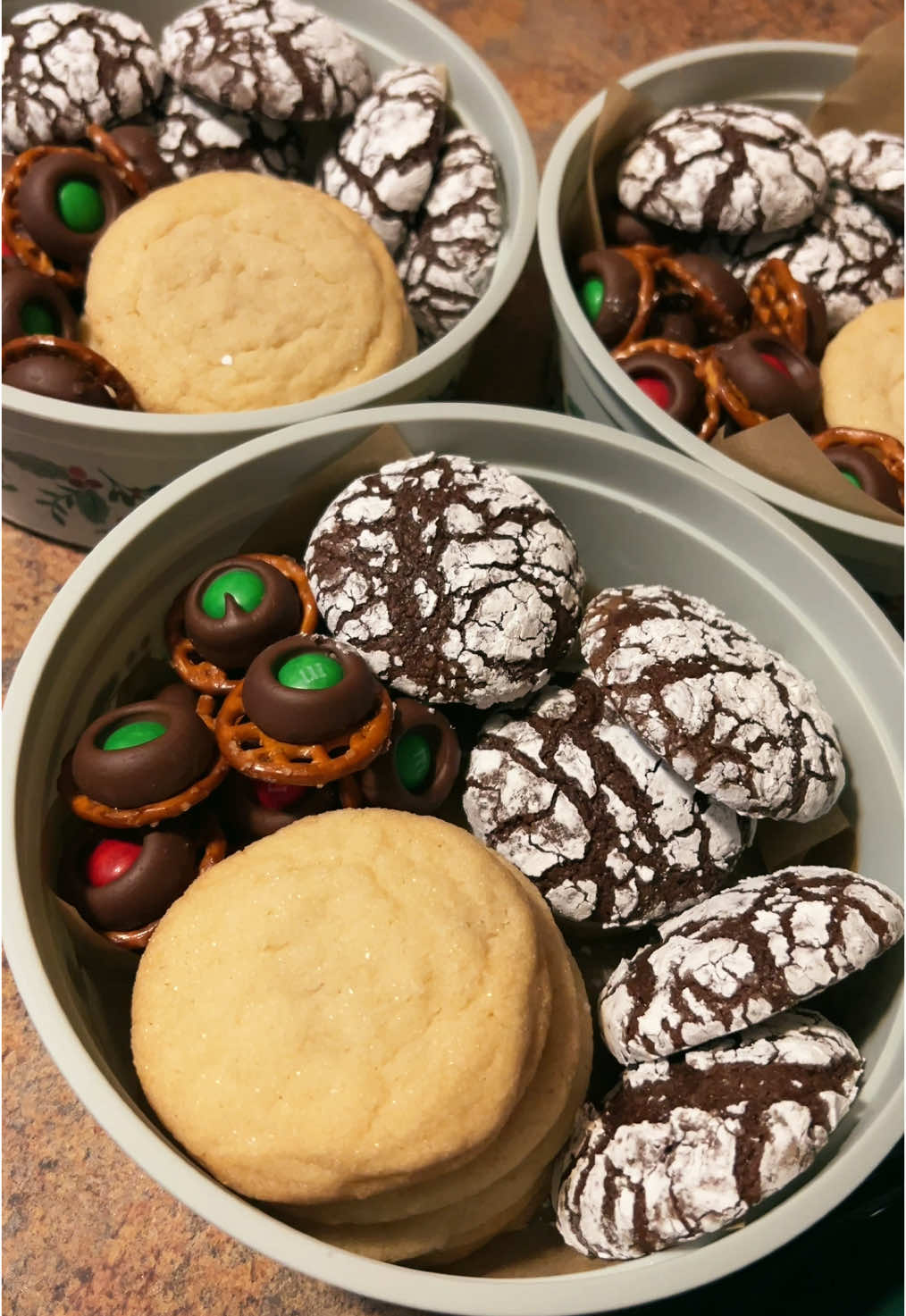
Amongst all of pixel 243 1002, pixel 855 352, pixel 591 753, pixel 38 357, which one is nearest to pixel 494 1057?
pixel 243 1002

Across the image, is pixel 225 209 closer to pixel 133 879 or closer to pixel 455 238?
pixel 455 238

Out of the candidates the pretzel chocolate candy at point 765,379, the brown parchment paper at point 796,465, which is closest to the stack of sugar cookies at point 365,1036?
the brown parchment paper at point 796,465

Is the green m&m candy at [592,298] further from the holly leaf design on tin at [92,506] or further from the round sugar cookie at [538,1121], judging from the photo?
the round sugar cookie at [538,1121]

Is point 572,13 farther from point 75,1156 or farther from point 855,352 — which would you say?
point 75,1156

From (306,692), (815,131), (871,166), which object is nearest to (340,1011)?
(306,692)

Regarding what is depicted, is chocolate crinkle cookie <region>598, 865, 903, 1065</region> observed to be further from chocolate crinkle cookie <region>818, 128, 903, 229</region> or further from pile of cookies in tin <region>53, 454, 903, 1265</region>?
chocolate crinkle cookie <region>818, 128, 903, 229</region>
